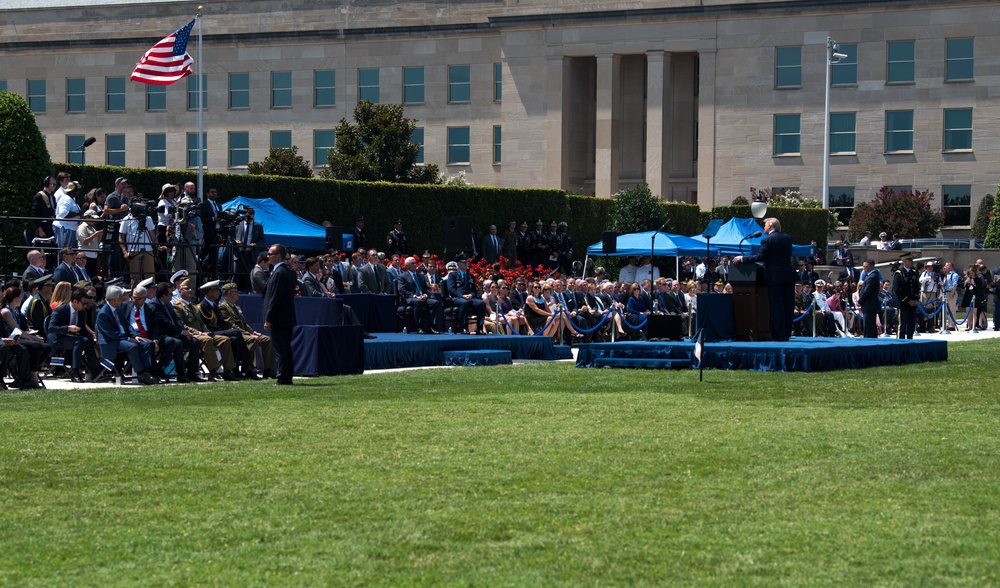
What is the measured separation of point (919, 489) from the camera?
11.3 m

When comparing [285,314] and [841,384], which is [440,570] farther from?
[841,384]

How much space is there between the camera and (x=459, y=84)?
79438 mm

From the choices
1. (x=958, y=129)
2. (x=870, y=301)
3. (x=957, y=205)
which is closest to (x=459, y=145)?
(x=958, y=129)

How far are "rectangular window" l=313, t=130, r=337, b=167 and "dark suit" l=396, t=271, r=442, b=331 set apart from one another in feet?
161

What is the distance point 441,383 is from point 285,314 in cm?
257

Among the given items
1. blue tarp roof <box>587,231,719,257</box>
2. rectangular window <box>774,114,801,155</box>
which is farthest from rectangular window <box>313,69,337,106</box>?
blue tarp roof <box>587,231,719,257</box>

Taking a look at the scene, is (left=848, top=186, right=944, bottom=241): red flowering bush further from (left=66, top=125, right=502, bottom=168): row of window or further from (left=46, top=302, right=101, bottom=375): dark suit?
(left=46, top=302, right=101, bottom=375): dark suit

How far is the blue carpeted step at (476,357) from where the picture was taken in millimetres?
26141

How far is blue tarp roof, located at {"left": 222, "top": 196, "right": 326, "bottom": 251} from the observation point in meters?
33.8

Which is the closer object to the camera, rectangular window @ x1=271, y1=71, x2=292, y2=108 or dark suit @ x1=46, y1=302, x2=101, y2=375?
dark suit @ x1=46, y1=302, x2=101, y2=375

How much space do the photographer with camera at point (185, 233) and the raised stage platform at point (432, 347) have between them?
3.63 meters

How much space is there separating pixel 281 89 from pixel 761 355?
60691 millimetres

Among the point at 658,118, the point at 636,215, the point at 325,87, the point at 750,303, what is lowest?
the point at 750,303

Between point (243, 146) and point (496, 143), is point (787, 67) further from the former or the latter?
point (243, 146)
